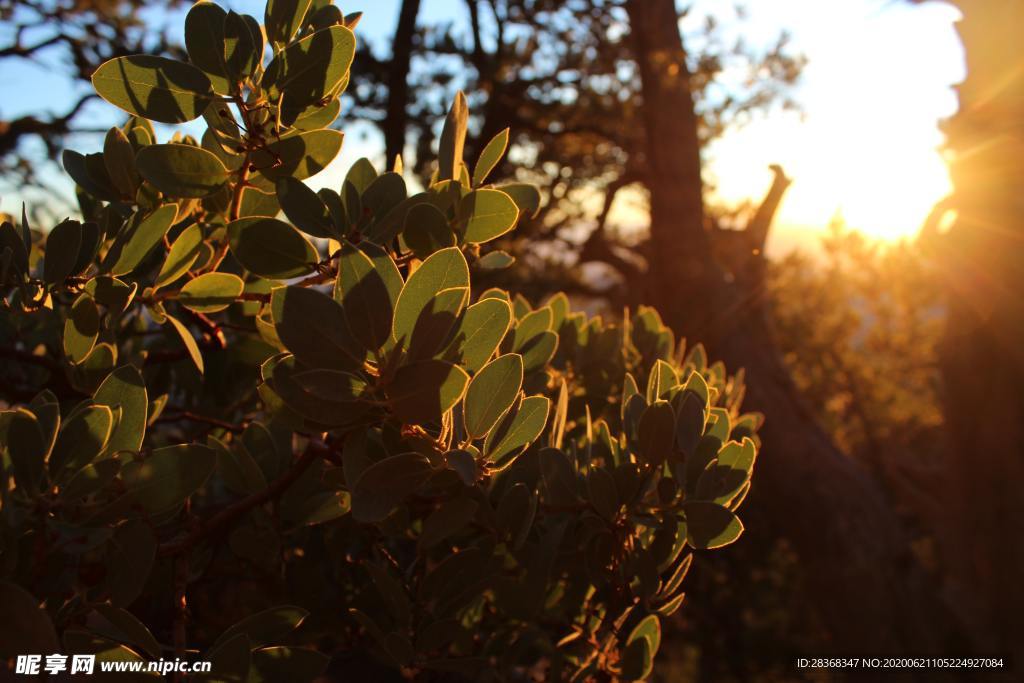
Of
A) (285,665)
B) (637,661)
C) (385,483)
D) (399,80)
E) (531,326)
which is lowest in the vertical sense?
(637,661)

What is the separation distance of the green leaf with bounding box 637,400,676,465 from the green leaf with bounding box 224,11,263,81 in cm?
70

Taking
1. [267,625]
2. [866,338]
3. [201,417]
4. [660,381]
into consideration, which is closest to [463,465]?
[267,625]

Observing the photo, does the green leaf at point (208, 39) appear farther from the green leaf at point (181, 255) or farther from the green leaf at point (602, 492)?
the green leaf at point (602, 492)

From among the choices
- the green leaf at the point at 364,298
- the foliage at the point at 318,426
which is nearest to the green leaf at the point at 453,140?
the foliage at the point at 318,426

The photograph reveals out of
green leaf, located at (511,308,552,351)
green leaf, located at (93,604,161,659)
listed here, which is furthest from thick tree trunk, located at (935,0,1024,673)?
green leaf, located at (93,604,161,659)

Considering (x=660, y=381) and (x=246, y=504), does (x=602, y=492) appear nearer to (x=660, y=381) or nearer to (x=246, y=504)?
(x=660, y=381)

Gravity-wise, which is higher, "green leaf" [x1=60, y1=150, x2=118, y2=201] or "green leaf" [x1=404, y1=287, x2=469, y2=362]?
"green leaf" [x1=60, y1=150, x2=118, y2=201]

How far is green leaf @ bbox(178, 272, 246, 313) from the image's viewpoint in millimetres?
1021

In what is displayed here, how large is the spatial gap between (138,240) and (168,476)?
1.19ft

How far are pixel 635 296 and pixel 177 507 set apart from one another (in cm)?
608

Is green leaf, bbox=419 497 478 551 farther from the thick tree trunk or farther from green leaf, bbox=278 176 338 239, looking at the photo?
the thick tree trunk

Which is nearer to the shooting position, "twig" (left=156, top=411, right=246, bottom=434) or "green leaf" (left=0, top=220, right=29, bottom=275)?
"green leaf" (left=0, top=220, right=29, bottom=275)

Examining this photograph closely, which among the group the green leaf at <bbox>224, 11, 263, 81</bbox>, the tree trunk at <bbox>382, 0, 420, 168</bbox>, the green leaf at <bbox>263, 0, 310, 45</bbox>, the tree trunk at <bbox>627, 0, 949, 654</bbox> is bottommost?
the tree trunk at <bbox>627, 0, 949, 654</bbox>

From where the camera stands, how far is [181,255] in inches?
39.3
